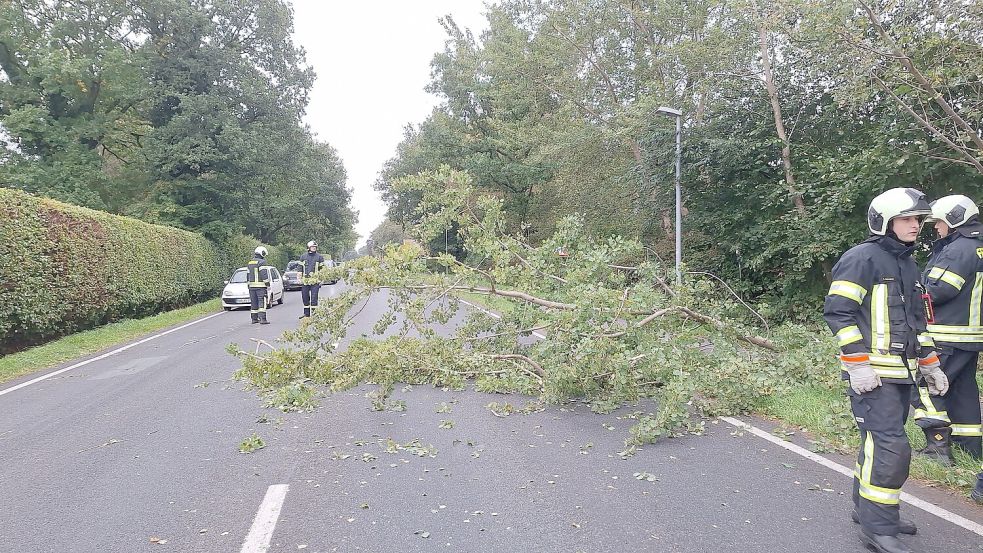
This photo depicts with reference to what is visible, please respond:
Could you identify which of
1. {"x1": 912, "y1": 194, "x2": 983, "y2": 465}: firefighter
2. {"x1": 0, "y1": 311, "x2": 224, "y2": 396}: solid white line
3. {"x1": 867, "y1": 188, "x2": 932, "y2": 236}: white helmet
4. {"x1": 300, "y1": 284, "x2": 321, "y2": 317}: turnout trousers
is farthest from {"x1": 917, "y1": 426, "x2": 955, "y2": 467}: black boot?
{"x1": 300, "y1": 284, "x2": 321, "y2": 317}: turnout trousers

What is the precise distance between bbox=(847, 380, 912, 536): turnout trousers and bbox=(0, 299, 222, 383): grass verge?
1084 centimetres

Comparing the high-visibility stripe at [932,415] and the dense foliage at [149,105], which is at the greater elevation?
the dense foliage at [149,105]

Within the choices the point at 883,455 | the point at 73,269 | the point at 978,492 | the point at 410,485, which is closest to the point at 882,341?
the point at 883,455

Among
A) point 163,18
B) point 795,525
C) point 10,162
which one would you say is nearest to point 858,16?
point 795,525

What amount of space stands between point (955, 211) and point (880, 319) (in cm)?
179

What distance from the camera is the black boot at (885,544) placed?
2.95 meters

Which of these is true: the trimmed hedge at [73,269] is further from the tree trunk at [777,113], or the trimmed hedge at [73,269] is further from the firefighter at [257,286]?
the tree trunk at [777,113]

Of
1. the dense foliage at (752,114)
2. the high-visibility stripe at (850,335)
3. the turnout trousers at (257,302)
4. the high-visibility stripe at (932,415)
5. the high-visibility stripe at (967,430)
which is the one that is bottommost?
the high-visibility stripe at (967,430)

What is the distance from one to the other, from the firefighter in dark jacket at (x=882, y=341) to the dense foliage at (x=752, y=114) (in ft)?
16.6

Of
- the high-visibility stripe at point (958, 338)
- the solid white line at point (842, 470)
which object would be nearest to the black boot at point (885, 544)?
the solid white line at point (842, 470)

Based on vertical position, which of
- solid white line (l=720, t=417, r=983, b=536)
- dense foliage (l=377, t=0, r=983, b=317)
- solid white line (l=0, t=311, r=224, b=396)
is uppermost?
dense foliage (l=377, t=0, r=983, b=317)

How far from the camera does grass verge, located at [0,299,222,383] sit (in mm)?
9453

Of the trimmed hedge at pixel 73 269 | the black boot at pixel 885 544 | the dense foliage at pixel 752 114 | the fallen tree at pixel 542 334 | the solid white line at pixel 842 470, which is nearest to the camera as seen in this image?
the black boot at pixel 885 544

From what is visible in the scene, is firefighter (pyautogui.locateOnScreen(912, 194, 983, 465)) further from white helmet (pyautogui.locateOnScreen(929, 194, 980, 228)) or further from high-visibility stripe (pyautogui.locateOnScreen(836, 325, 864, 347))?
high-visibility stripe (pyautogui.locateOnScreen(836, 325, 864, 347))
